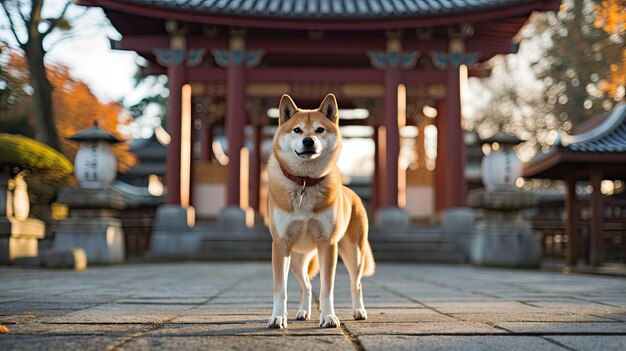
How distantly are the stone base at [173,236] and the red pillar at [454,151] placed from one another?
6.16 metres

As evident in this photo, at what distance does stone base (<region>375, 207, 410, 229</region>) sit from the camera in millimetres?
14281

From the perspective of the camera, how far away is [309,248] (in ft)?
12.9

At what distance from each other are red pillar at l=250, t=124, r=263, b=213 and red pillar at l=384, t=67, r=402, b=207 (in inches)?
215

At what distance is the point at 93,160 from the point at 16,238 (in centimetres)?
225

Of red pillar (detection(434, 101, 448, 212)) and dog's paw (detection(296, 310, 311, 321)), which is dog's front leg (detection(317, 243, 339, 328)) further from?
red pillar (detection(434, 101, 448, 212))

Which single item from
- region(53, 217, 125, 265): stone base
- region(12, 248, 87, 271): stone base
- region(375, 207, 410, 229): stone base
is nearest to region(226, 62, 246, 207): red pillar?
region(53, 217, 125, 265): stone base

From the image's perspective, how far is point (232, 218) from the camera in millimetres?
14211

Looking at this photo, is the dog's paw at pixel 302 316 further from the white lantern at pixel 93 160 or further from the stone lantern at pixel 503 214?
the white lantern at pixel 93 160

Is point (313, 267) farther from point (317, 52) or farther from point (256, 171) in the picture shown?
point (256, 171)

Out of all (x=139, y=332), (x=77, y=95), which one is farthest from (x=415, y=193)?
(x=139, y=332)

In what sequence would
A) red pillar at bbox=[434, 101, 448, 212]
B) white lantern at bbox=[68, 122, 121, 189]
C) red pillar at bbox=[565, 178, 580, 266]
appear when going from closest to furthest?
white lantern at bbox=[68, 122, 121, 189], red pillar at bbox=[565, 178, 580, 266], red pillar at bbox=[434, 101, 448, 212]

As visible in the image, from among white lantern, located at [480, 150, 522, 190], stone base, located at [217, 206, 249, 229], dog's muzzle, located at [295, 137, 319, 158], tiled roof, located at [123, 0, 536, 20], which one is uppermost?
tiled roof, located at [123, 0, 536, 20]

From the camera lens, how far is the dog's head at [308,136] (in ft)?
12.1

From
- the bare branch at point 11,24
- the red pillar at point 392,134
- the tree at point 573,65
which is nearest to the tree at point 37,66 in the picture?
the bare branch at point 11,24
